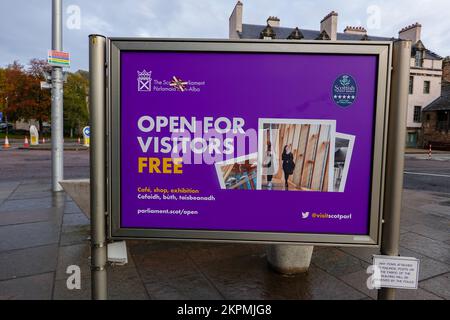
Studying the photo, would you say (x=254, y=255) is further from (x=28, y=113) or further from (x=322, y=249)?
(x=28, y=113)

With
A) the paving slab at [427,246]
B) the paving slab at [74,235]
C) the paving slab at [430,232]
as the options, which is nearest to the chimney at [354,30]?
the paving slab at [430,232]

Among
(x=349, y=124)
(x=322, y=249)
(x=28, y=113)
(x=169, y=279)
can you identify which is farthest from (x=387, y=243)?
(x=28, y=113)

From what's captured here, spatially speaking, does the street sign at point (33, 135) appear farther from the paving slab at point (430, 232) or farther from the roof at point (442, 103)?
the roof at point (442, 103)

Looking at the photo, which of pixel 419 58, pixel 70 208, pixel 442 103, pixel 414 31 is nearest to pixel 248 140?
pixel 70 208

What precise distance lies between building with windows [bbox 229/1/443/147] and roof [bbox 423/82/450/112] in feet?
2.51

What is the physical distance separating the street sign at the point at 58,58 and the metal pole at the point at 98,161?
769 cm

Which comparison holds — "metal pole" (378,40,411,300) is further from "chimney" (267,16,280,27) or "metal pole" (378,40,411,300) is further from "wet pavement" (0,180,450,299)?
"chimney" (267,16,280,27)

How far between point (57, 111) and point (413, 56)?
43007 millimetres

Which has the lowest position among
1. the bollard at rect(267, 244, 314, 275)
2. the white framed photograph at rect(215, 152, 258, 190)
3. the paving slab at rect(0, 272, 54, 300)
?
the paving slab at rect(0, 272, 54, 300)

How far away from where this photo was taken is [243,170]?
7.14ft

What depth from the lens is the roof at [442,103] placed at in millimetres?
36438

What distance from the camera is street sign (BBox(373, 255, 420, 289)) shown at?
6.61ft

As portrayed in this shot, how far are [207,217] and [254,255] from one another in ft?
8.01

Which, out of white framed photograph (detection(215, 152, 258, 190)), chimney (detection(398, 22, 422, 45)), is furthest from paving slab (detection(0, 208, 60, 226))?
chimney (detection(398, 22, 422, 45))
